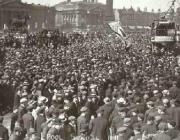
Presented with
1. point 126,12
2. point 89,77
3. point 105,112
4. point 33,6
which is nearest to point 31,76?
point 89,77

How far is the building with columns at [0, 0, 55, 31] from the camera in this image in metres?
92.9

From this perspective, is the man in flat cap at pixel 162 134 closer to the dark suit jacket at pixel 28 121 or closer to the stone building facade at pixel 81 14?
the dark suit jacket at pixel 28 121

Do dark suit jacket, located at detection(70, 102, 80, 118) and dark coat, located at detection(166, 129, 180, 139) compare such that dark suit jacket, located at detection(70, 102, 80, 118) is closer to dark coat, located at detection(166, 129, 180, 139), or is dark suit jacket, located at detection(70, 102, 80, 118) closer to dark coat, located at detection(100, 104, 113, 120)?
dark coat, located at detection(100, 104, 113, 120)

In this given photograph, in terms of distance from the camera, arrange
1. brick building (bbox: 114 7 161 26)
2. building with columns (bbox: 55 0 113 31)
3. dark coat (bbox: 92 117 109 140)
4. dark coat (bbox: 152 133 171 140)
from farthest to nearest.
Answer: brick building (bbox: 114 7 161 26)
building with columns (bbox: 55 0 113 31)
dark coat (bbox: 92 117 109 140)
dark coat (bbox: 152 133 171 140)

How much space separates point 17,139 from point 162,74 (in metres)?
10.0

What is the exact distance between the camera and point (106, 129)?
10.9 m

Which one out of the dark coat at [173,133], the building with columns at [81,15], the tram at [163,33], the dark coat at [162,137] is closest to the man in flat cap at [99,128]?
the dark coat at [173,133]

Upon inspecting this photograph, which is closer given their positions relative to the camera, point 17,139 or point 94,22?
point 17,139

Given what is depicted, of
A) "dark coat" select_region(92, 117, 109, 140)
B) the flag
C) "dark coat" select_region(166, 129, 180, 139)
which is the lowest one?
"dark coat" select_region(92, 117, 109, 140)

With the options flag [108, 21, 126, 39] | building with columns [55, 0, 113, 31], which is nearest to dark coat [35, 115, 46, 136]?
flag [108, 21, 126, 39]

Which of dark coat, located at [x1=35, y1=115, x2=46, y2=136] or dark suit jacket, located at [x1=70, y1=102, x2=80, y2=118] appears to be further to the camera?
dark suit jacket, located at [x1=70, y1=102, x2=80, y2=118]

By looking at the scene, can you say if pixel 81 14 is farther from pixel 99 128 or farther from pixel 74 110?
pixel 99 128

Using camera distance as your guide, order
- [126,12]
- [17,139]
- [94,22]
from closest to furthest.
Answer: [17,139], [94,22], [126,12]

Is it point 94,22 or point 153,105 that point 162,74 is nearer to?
point 153,105
